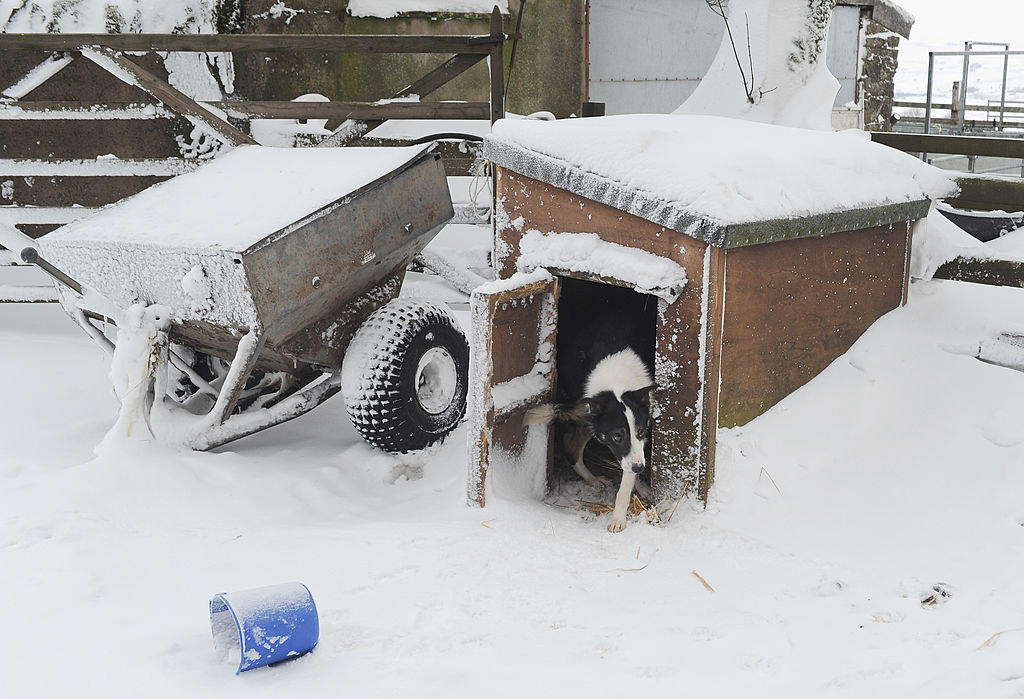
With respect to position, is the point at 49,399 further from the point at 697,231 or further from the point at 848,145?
the point at 848,145

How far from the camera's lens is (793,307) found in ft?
11.7

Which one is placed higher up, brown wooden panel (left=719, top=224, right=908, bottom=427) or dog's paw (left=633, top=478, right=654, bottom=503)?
brown wooden panel (left=719, top=224, right=908, bottom=427)

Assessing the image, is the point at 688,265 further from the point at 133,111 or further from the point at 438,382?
the point at 133,111

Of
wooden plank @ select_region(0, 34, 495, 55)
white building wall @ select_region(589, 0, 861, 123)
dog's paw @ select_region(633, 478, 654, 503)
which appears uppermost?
white building wall @ select_region(589, 0, 861, 123)

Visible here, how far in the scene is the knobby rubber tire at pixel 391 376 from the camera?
4008mm

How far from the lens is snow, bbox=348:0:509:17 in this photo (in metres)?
7.27

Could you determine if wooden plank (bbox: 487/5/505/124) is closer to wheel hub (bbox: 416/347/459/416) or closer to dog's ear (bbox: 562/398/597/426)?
wheel hub (bbox: 416/347/459/416)

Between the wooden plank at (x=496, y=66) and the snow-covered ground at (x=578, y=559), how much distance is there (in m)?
2.31

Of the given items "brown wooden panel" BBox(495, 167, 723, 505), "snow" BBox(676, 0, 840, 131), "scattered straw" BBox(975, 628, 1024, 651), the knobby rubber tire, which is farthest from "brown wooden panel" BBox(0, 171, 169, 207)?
"scattered straw" BBox(975, 628, 1024, 651)

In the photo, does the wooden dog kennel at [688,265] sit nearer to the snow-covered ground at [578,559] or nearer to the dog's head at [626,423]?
the dog's head at [626,423]

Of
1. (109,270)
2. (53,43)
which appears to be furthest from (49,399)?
(53,43)

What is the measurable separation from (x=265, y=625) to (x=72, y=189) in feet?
19.6

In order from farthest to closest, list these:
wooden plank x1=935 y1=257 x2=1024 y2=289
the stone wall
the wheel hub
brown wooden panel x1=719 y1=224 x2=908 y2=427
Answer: the stone wall
the wheel hub
wooden plank x1=935 y1=257 x2=1024 y2=289
brown wooden panel x1=719 y1=224 x2=908 y2=427

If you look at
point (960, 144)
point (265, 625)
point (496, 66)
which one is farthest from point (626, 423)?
point (960, 144)
